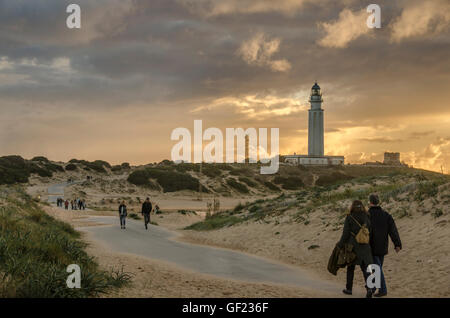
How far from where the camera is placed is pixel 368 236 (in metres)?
8.93

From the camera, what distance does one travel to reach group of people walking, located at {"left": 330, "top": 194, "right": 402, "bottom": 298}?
8992mm

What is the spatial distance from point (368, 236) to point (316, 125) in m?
93.8

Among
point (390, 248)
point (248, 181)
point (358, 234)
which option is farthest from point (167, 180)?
point (358, 234)

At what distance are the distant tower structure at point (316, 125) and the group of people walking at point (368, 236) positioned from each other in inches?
3645

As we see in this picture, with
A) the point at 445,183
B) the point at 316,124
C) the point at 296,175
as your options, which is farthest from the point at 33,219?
the point at 316,124

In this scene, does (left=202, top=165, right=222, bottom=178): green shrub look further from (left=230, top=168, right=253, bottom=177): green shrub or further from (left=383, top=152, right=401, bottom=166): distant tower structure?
(left=383, top=152, right=401, bottom=166): distant tower structure

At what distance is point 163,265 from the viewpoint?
13.1 m

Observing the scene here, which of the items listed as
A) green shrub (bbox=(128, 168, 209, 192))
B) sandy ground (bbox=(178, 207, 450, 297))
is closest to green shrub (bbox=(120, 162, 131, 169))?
green shrub (bbox=(128, 168, 209, 192))

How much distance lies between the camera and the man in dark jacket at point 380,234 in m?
9.12

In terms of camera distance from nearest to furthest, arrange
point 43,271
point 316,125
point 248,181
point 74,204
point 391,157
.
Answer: point 43,271, point 74,204, point 248,181, point 316,125, point 391,157

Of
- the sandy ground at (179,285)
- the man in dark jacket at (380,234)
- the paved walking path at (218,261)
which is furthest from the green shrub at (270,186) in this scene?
the man in dark jacket at (380,234)

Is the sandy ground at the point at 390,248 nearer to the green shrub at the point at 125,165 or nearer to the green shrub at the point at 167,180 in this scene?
the green shrub at the point at 167,180

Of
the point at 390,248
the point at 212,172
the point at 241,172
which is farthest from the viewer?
the point at 241,172

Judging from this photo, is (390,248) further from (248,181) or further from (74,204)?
(248,181)
